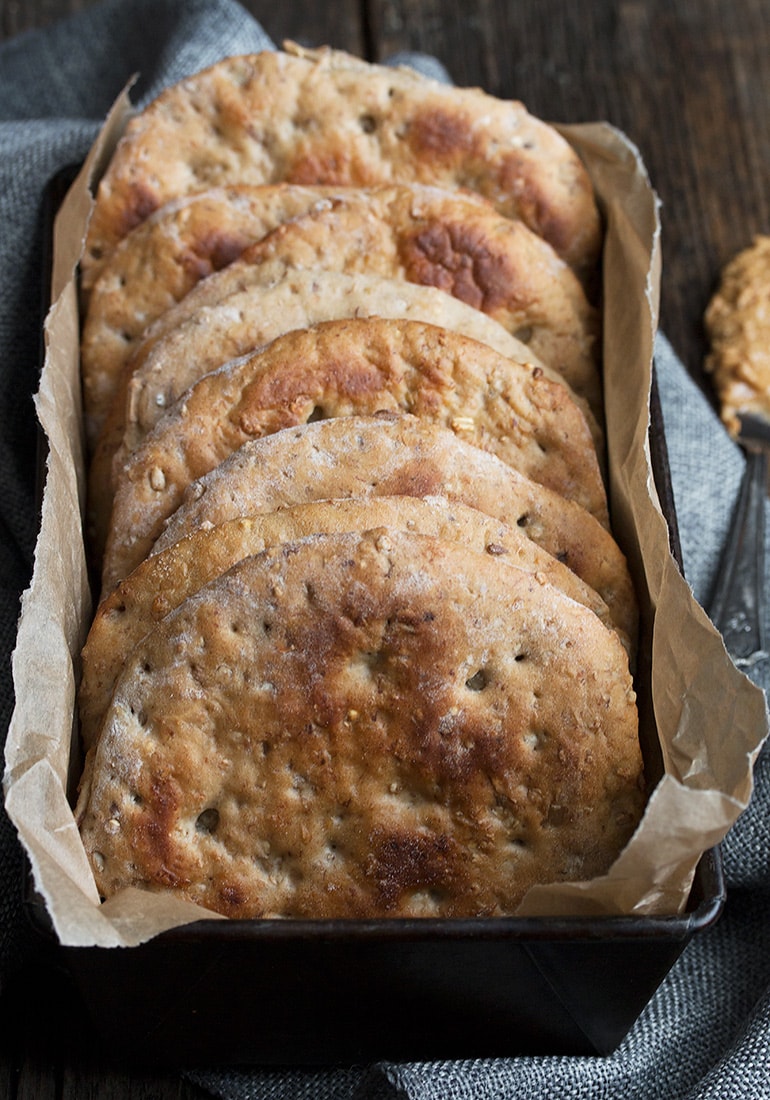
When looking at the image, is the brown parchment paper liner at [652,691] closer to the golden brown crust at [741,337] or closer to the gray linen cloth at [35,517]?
the gray linen cloth at [35,517]

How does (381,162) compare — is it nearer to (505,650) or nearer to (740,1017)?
(505,650)

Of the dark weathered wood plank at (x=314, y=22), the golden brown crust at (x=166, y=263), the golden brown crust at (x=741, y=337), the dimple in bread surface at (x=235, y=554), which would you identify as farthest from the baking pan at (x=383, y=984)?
the dark weathered wood plank at (x=314, y=22)

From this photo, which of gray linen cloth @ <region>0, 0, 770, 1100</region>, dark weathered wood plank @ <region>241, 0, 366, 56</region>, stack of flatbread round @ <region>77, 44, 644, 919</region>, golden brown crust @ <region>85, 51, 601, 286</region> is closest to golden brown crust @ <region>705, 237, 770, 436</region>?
gray linen cloth @ <region>0, 0, 770, 1100</region>

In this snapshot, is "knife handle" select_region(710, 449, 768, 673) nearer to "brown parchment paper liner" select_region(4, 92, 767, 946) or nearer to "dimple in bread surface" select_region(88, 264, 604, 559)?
"brown parchment paper liner" select_region(4, 92, 767, 946)

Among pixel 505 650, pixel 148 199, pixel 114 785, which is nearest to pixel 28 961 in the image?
pixel 114 785

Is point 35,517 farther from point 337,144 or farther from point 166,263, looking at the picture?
point 337,144

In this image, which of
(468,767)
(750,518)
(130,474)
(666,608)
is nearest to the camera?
(468,767)
